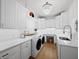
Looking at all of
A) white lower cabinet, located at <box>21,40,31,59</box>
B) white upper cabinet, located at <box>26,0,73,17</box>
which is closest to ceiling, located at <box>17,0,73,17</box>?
white upper cabinet, located at <box>26,0,73,17</box>

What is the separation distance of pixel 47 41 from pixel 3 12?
181 inches

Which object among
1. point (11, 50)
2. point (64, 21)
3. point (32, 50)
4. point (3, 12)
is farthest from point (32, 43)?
point (64, 21)

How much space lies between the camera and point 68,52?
1.51 metres

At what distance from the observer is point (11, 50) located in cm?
137

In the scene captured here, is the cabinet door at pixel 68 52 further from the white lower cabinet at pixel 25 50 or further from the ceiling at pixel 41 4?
the ceiling at pixel 41 4

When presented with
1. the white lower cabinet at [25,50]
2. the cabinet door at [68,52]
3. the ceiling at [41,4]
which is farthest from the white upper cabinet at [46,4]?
the cabinet door at [68,52]

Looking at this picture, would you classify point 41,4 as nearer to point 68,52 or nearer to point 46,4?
point 46,4

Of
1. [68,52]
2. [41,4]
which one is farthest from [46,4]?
[68,52]

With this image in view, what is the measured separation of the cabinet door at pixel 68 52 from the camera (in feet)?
4.78

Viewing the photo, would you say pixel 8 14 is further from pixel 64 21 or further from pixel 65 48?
pixel 64 21

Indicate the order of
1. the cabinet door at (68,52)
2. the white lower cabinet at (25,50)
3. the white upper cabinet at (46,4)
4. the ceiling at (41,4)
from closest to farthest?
the cabinet door at (68,52)
the white lower cabinet at (25,50)
the ceiling at (41,4)
the white upper cabinet at (46,4)

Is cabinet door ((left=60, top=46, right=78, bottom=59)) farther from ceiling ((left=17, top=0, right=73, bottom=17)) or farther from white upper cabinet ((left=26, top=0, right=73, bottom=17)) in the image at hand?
white upper cabinet ((left=26, top=0, right=73, bottom=17))

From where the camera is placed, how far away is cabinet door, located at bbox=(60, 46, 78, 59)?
1.46m

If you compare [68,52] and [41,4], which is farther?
[41,4]
